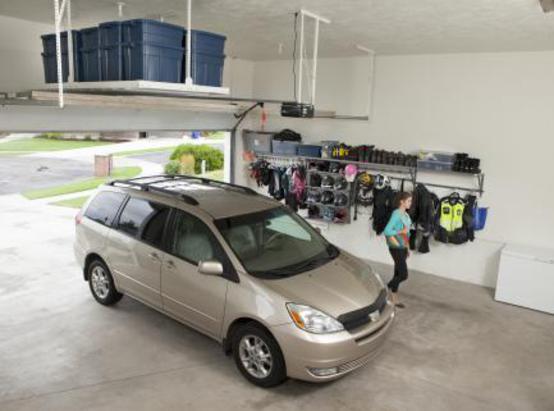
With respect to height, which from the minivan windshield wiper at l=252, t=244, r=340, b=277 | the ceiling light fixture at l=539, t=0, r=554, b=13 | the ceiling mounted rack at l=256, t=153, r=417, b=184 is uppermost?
the ceiling light fixture at l=539, t=0, r=554, b=13

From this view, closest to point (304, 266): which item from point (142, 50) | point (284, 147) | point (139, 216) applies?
point (139, 216)

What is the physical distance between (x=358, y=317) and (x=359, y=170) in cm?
442

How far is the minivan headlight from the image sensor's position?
382cm

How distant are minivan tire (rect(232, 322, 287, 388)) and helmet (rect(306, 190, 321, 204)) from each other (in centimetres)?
449

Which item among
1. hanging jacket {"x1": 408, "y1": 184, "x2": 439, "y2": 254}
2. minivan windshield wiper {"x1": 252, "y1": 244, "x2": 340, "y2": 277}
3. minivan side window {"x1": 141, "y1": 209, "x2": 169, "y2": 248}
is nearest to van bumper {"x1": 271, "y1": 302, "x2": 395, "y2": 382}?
minivan windshield wiper {"x1": 252, "y1": 244, "x2": 340, "y2": 277}

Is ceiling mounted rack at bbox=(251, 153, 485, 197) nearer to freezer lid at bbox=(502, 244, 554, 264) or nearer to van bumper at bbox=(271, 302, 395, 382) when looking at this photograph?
freezer lid at bbox=(502, 244, 554, 264)

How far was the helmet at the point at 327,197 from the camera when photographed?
8.28 metres

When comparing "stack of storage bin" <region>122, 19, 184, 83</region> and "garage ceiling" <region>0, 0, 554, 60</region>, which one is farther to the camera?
"garage ceiling" <region>0, 0, 554, 60</region>

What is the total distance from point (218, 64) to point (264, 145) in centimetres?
438

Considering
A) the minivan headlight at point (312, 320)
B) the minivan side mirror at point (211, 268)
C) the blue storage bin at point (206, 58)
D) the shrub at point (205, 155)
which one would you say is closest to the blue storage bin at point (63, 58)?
the blue storage bin at point (206, 58)

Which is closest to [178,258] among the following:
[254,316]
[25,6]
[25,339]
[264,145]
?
[254,316]

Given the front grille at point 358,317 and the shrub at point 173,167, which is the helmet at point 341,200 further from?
the shrub at point 173,167

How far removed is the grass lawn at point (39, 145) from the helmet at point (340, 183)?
12.0 meters

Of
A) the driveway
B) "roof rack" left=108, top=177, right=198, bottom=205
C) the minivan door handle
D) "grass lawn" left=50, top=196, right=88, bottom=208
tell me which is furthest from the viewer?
the driveway
